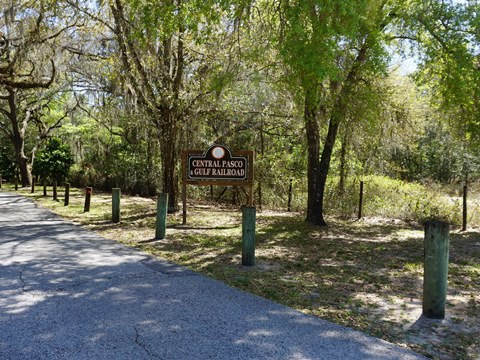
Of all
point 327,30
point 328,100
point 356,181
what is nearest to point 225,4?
point 327,30

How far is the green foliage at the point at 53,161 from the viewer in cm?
2095

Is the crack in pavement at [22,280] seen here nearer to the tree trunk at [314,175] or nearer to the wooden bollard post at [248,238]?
the wooden bollard post at [248,238]

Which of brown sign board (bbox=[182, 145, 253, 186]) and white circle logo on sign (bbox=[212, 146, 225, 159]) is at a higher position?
white circle logo on sign (bbox=[212, 146, 225, 159])

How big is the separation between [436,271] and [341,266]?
8.81ft

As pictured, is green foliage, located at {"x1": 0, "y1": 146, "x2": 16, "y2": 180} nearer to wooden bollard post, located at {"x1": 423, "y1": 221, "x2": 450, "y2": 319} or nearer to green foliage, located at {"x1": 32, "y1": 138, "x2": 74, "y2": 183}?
green foliage, located at {"x1": 32, "y1": 138, "x2": 74, "y2": 183}

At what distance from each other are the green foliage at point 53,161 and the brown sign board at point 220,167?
39.4 ft

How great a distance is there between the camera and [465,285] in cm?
623

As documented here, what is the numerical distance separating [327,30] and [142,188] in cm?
1601

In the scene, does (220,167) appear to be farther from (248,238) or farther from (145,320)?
(145,320)

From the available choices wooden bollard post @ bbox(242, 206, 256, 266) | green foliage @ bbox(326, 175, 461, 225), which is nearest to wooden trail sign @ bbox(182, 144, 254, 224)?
wooden bollard post @ bbox(242, 206, 256, 266)

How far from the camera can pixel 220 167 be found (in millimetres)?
11281

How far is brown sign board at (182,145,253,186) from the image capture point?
1114cm

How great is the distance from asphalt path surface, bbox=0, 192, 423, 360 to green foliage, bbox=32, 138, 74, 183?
15.4 meters

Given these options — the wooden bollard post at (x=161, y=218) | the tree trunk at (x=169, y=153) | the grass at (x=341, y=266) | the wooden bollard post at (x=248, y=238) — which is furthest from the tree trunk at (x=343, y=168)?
the wooden bollard post at (x=248, y=238)
